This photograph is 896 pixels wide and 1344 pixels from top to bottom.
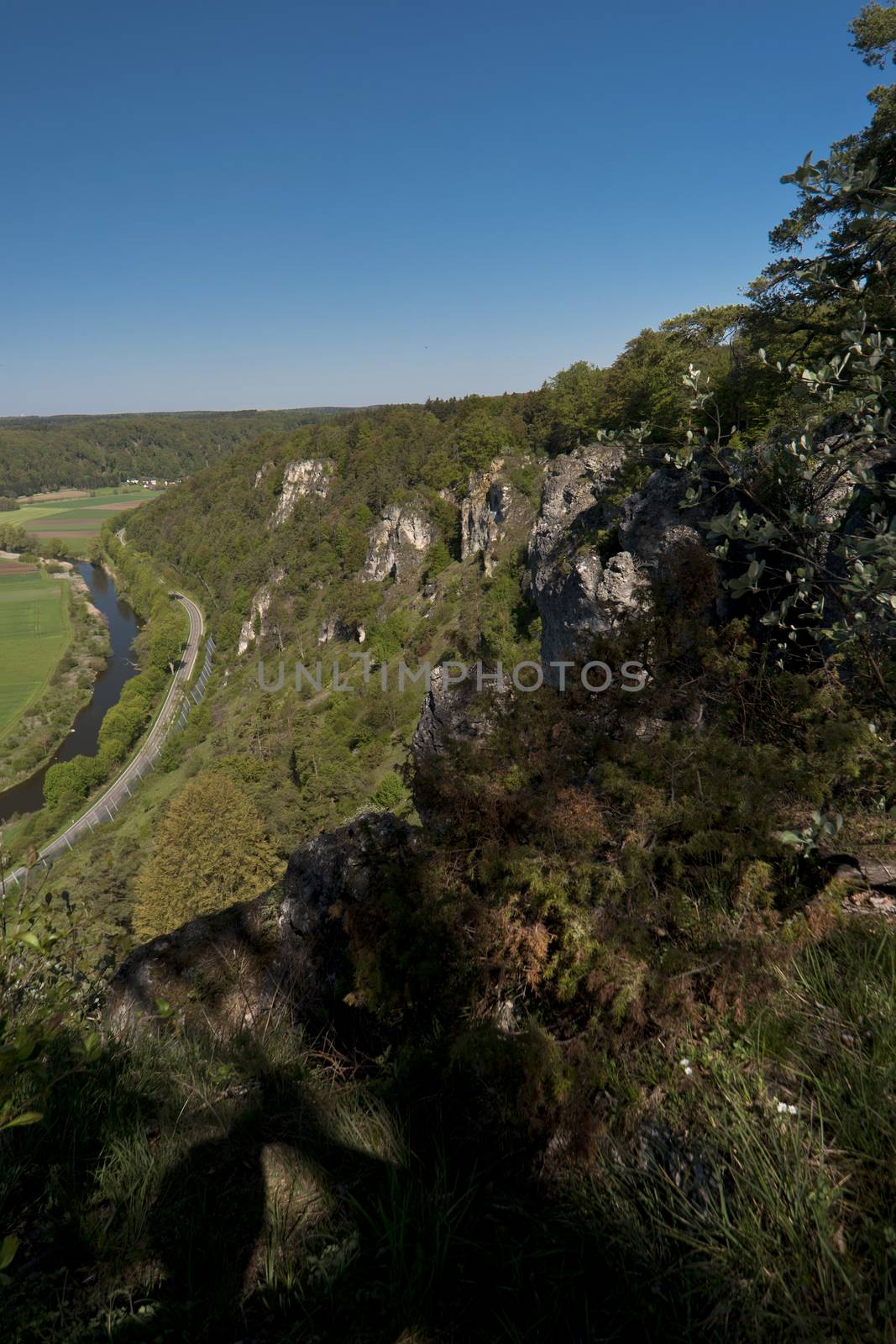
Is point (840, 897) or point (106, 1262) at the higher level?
point (840, 897)

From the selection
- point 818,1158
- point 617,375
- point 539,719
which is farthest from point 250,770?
point 818,1158

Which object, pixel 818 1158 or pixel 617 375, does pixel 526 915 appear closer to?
pixel 818 1158

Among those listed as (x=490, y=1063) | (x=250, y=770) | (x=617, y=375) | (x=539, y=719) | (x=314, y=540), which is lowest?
(x=250, y=770)

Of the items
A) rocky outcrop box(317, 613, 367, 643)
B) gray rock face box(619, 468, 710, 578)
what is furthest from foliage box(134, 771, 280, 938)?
rocky outcrop box(317, 613, 367, 643)

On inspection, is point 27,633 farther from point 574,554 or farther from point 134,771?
point 574,554

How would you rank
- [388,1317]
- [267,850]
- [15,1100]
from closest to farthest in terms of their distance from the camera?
[388,1317]
[15,1100]
[267,850]

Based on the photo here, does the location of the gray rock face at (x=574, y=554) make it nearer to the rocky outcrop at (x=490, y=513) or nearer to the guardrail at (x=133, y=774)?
the rocky outcrop at (x=490, y=513)

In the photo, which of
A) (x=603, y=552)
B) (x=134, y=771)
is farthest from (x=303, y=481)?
(x=603, y=552)

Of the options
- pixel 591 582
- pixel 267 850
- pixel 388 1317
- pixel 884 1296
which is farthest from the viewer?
pixel 267 850
